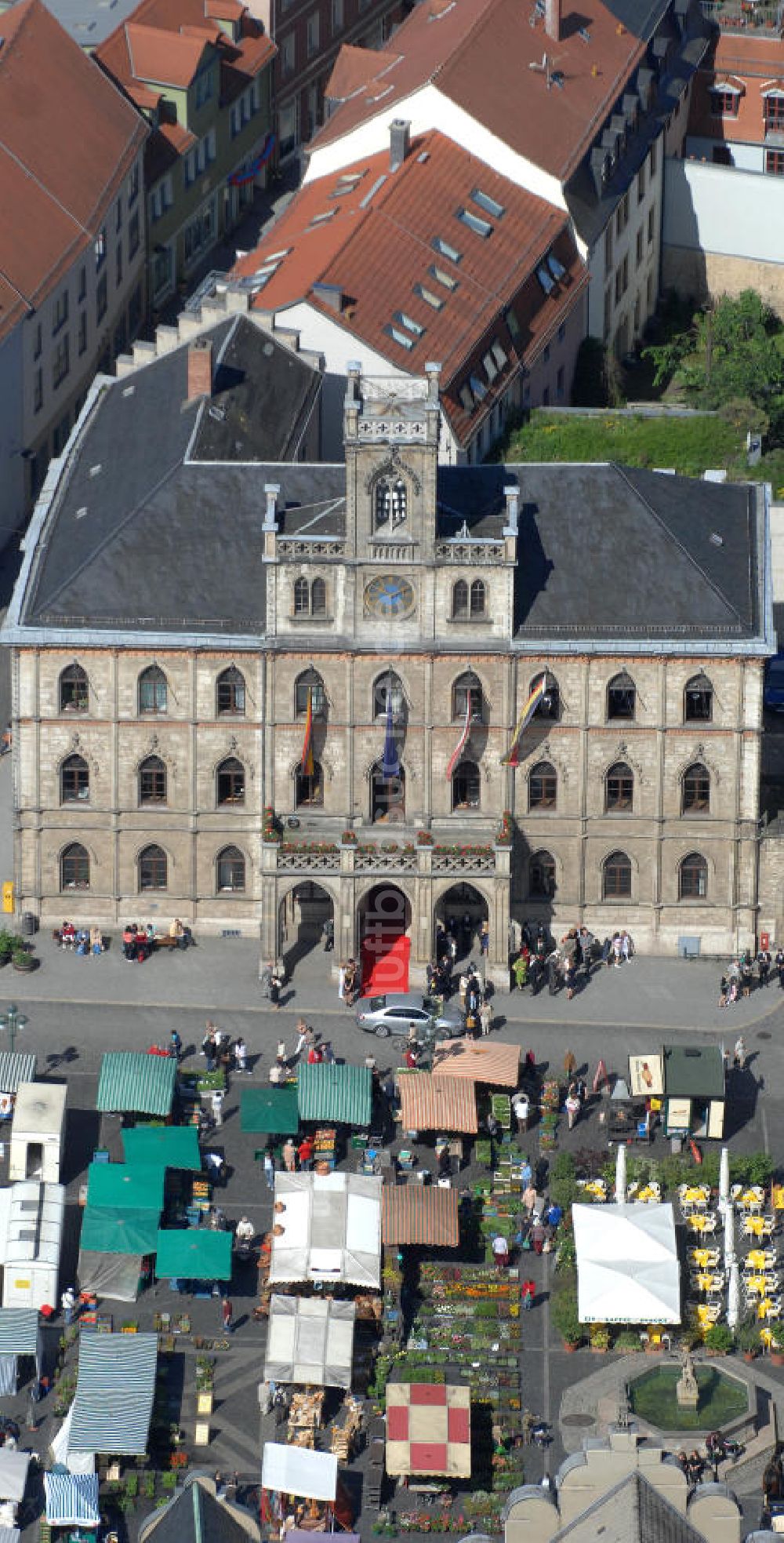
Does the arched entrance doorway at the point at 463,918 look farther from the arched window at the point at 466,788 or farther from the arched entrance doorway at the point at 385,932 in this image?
the arched window at the point at 466,788

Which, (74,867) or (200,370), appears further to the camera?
(200,370)

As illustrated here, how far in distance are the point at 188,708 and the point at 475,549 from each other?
14009 millimetres

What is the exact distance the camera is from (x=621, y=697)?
16038 centimetres

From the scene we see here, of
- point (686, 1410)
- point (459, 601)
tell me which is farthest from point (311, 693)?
point (686, 1410)

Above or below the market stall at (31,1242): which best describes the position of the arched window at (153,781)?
above

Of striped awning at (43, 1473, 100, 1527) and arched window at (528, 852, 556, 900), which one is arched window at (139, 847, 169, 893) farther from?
striped awning at (43, 1473, 100, 1527)

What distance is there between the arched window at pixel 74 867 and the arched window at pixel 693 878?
979 inches

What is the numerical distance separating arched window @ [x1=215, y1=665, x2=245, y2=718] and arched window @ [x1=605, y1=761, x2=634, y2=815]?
607 inches

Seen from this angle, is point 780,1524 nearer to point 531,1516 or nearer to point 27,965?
point 531,1516

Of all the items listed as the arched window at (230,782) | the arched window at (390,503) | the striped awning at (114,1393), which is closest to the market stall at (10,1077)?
the striped awning at (114,1393)

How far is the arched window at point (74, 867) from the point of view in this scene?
6452 inches

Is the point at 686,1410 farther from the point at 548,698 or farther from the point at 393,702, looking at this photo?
the point at 393,702

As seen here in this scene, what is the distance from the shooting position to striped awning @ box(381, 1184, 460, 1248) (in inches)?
5625

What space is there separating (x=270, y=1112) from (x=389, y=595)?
21841 mm
